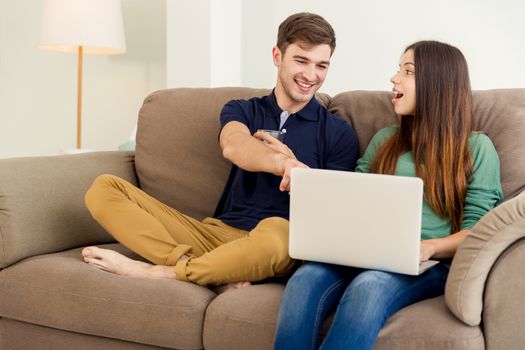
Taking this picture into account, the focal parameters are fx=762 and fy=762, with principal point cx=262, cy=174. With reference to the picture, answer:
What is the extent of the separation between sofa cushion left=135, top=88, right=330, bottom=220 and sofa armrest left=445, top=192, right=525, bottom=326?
0.99 metres

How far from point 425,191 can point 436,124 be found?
7.8 inches

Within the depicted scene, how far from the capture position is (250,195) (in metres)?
2.31

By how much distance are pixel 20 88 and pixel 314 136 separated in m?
3.20

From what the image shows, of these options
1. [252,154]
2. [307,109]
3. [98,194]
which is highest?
[307,109]

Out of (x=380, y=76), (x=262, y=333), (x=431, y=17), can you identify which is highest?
(x=431, y=17)

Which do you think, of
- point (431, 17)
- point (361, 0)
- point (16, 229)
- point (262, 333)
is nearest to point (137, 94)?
point (361, 0)

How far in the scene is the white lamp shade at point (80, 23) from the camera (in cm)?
387

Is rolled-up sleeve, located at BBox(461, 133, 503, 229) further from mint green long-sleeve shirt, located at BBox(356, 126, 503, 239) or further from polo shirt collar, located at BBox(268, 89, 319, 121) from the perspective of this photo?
polo shirt collar, located at BBox(268, 89, 319, 121)

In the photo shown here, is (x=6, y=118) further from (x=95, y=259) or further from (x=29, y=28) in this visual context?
(x=95, y=259)

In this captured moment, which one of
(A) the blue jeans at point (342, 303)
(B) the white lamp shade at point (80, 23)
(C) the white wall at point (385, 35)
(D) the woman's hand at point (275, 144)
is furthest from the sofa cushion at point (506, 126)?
(B) the white lamp shade at point (80, 23)

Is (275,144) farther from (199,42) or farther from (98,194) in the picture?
(199,42)

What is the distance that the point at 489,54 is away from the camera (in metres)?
3.88

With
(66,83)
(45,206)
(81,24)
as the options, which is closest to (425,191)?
(45,206)

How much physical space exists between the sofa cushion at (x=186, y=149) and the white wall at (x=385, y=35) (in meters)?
1.34
